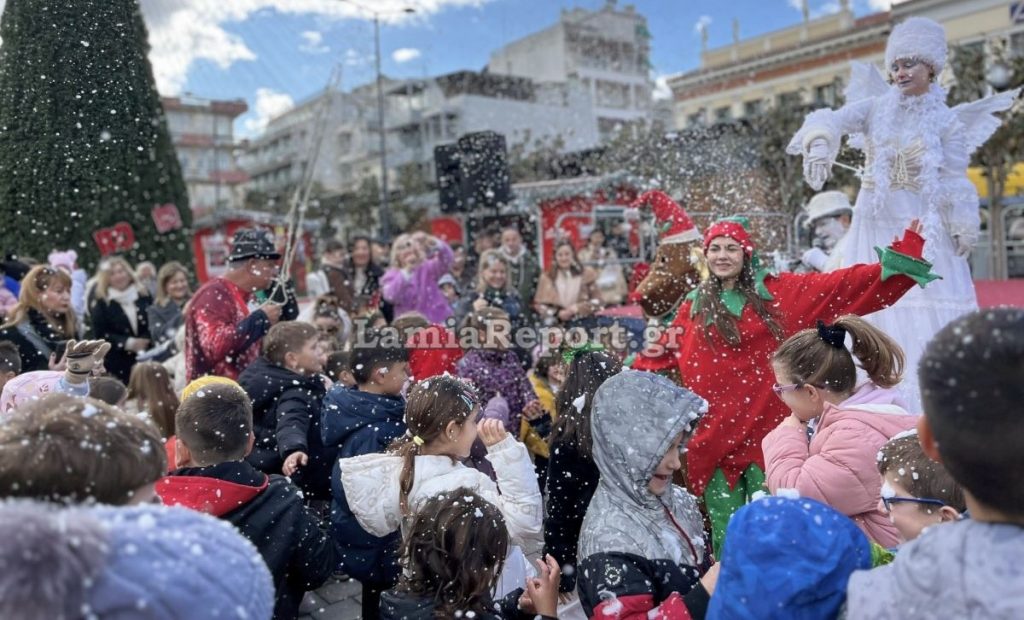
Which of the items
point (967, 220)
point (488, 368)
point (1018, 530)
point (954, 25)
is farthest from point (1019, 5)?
point (1018, 530)

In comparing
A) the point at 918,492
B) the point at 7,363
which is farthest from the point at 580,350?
the point at 7,363

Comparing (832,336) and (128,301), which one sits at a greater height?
(128,301)

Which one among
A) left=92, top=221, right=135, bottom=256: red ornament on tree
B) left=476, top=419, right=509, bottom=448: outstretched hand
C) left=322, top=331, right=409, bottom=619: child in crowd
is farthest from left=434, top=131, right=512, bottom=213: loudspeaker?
left=476, top=419, right=509, bottom=448: outstretched hand

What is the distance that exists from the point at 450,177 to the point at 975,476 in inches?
475

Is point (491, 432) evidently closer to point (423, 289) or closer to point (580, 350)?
point (580, 350)

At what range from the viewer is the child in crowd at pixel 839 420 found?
2184mm

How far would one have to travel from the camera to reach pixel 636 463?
2.11m

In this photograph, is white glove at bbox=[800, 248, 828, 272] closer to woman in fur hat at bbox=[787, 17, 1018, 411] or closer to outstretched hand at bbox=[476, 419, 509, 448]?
woman in fur hat at bbox=[787, 17, 1018, 411]

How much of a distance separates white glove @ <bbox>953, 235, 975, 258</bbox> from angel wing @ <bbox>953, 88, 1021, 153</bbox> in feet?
1.59

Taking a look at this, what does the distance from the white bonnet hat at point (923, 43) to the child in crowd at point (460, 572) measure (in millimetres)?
3310

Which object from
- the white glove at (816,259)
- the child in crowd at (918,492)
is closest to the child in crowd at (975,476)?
the child in crowd at (918,492)

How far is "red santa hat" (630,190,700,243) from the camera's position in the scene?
441 centimetres

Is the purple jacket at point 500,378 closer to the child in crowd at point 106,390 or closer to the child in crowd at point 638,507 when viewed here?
the child in crowd at point 106,390

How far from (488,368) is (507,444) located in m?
1.59
